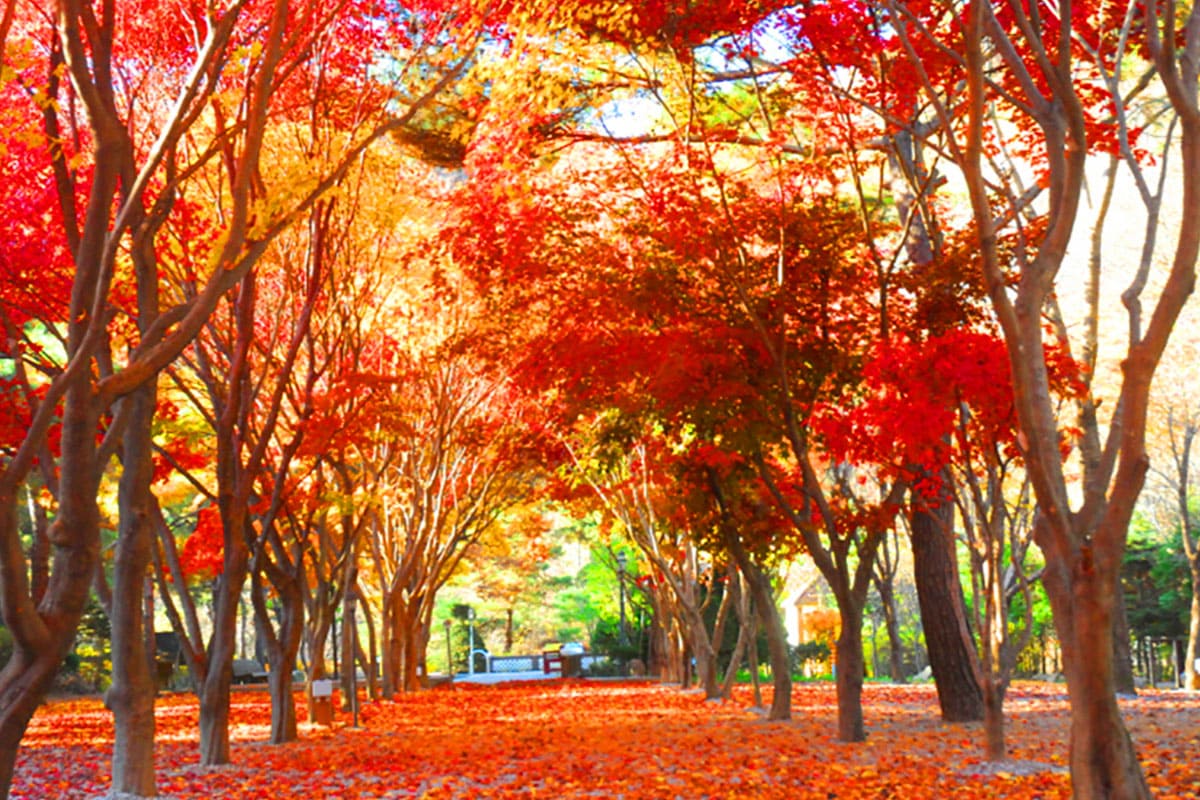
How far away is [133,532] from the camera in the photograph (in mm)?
8547

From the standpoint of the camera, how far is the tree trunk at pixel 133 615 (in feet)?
27.9

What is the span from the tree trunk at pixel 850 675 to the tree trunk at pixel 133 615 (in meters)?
6.43

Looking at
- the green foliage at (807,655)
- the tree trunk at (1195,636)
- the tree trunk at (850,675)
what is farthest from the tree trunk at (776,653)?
the green foliage at (807,655)

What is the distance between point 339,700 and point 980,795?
17.3m

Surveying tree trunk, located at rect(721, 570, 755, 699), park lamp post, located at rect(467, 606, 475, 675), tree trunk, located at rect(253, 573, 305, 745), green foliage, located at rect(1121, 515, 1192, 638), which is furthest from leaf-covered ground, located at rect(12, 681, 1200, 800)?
park lamp post, located at rect(467, 606, 475, 675)

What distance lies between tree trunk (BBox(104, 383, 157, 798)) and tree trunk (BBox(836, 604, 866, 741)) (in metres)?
6.43

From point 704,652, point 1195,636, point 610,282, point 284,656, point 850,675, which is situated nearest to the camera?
point 850,675

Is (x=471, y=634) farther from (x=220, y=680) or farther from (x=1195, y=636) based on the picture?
(x=220, y=680)

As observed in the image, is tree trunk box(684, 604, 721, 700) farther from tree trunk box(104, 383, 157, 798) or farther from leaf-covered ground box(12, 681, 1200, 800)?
tree trunk box(104, 383, 157, 798)

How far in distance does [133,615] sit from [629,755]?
503 cm

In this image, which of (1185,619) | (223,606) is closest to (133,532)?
(223,606)

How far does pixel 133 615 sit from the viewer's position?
873cm

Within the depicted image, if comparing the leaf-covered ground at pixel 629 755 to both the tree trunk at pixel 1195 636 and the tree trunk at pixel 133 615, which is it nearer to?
the tree trunk at pixel 133 615

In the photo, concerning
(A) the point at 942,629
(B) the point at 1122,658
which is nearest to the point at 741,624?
(B) the point at 1122,658
